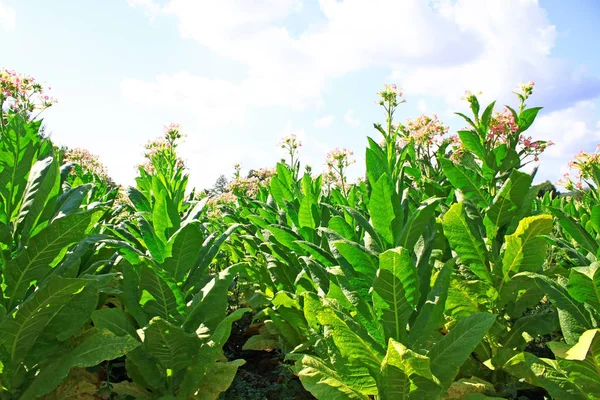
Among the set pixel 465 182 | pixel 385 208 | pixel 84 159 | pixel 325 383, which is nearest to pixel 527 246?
pixel 465 182

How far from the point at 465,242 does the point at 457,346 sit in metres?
0.78

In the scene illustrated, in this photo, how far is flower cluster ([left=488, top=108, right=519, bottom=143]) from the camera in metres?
3.03

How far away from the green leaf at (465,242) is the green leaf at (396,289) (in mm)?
789

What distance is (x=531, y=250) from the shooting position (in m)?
2.47

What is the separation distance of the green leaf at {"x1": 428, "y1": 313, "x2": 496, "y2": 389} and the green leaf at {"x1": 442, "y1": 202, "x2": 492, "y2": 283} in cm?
66

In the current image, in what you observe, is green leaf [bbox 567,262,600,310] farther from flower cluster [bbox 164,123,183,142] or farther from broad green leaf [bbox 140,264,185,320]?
flower cluster [bbox 164,123,183,142]

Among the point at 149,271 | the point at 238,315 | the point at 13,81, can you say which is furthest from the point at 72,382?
the point at 13,81

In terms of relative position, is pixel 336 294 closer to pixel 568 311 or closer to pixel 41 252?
pixel 568 311

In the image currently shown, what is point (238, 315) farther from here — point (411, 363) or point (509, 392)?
point (509, 392)

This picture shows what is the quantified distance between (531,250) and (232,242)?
3.53 m

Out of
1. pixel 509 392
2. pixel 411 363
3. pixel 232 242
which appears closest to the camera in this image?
pixel 411 363

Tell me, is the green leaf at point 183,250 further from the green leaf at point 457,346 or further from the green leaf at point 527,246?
the green leaf at point 527,246

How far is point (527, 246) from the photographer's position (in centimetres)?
246

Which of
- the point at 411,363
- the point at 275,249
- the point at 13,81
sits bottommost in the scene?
the point at 411,363
